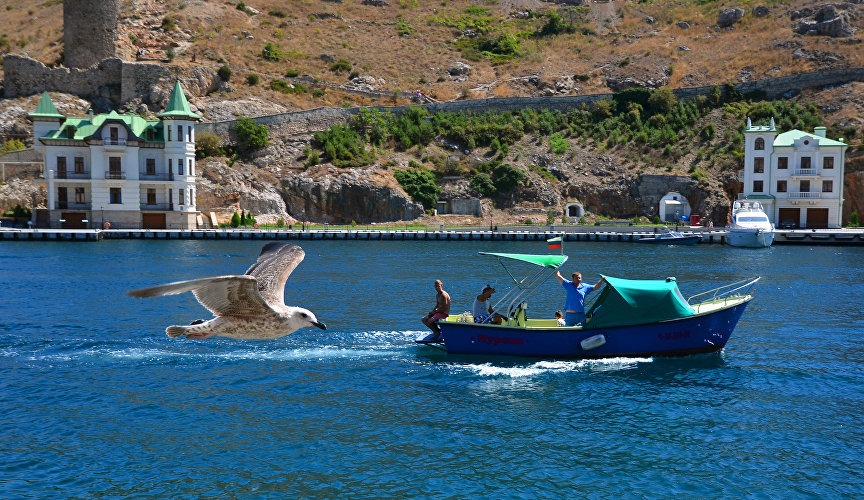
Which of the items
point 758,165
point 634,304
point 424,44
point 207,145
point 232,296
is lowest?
point 634,304

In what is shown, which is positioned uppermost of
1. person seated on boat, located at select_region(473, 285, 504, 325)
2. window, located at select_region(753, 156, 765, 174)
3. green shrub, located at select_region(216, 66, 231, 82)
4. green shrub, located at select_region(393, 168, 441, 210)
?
green shrub, located at select_region(216, 66, 231, 82)

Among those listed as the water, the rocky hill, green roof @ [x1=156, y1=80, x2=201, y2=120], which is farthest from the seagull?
green roof @ [x1=156, y1=80, x2=201, y2=120]

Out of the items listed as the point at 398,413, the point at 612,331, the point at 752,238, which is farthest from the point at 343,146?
the point at 398,413

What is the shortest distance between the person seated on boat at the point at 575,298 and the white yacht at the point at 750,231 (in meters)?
45.7

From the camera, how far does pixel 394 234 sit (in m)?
71.4

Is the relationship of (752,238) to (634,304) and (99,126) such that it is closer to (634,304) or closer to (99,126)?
(634,304)

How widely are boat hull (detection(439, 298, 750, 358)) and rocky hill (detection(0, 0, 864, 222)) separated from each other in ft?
184

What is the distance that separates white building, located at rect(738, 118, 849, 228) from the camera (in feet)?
242

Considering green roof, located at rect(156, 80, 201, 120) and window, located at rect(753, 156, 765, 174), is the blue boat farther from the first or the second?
green roof, located at rect(156, 80, 201, 120)

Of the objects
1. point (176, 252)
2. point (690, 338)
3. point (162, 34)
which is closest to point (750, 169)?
point (176, 252)

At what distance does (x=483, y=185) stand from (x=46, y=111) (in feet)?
141

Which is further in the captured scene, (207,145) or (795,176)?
(207,145)

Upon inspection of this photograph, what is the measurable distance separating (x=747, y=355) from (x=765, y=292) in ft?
A: 48.3

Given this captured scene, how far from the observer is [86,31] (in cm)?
9194
